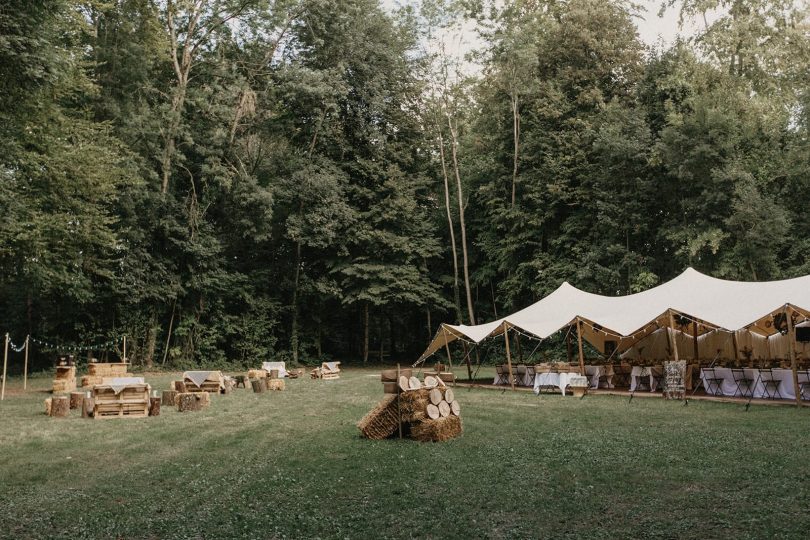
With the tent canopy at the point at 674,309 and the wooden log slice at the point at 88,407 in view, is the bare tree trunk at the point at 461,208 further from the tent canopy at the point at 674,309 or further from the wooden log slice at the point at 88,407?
the wooden log slice at the point at 88,407

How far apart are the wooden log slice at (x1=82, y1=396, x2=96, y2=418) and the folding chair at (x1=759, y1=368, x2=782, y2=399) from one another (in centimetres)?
1188

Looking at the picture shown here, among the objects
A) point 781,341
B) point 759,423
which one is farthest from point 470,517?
point 781,341

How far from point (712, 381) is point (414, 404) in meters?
7.69

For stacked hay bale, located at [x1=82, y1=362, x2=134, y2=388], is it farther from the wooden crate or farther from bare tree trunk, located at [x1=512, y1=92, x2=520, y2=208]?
bare tree trunk, located at [x1=512, y1=92, x2=520, y2=208]

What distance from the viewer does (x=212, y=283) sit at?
22750mm

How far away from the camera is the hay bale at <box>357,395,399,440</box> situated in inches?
310

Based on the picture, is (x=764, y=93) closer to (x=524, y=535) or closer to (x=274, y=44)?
(x=274, y=44)

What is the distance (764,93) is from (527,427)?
703 inches

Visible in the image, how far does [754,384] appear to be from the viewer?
1164cm

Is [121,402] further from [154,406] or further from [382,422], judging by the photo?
[382,422]

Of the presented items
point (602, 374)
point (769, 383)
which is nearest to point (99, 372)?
point (602, 374)

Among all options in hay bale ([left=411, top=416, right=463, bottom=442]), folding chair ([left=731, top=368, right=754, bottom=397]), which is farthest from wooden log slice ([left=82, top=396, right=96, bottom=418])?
folding chair ([left=731, top=368, right=754, bottom=397])

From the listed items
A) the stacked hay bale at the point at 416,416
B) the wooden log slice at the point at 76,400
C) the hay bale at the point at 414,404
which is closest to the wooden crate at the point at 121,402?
the wooden log slice at the point at 76,400

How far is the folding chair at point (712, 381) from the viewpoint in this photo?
12336mm
